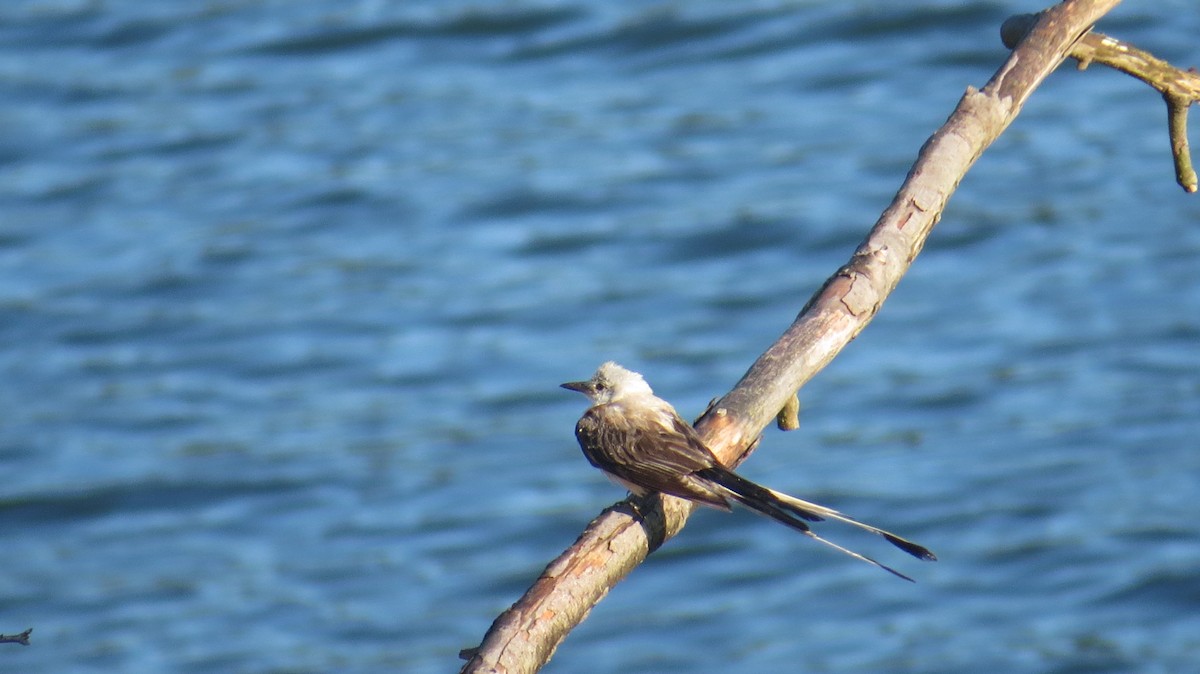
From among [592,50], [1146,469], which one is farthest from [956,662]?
[592,50]

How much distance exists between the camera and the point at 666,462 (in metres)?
5.41

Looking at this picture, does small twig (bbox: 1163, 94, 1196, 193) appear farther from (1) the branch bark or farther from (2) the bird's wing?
(2) the bird's wing

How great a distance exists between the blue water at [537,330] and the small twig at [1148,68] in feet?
17.2

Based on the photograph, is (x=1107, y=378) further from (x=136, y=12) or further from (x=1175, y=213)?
(x=136, y=12)

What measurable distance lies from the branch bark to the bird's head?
35.5 inches

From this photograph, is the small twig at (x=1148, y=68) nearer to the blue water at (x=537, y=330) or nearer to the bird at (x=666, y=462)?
the bird at (x=666, y=462)

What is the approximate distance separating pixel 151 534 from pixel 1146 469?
24.2 ft

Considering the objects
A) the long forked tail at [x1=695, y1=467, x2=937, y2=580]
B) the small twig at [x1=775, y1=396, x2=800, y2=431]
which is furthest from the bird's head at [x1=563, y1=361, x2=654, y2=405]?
the long forked tail at [x1=695, y1=467, x2=937, y2=580]

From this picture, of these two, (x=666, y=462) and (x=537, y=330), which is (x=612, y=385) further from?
(x=537, y=330)

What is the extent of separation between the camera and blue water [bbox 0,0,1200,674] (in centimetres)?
1148

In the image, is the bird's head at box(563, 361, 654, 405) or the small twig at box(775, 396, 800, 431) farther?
the bird's head at box(563, 361, 654, 405)

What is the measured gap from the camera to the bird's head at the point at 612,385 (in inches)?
256

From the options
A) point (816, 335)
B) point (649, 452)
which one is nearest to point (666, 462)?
point (649, 452)

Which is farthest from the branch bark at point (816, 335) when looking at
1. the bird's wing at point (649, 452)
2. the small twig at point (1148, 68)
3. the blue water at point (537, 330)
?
the blue water at point (537, 330)
